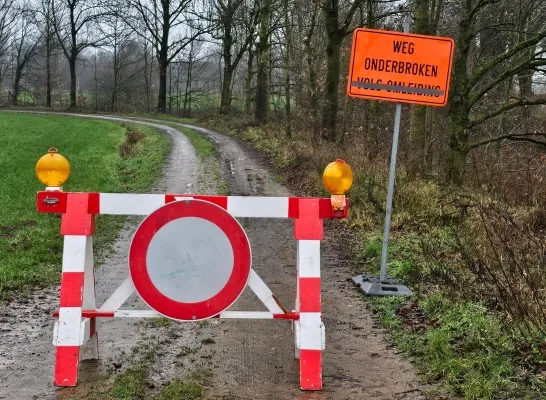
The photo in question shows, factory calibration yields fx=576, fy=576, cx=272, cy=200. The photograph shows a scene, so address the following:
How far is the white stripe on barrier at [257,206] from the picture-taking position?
4070 millimetres

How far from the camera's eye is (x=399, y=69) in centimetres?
613

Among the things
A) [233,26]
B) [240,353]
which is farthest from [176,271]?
[233,26]

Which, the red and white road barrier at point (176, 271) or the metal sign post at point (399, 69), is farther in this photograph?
the metal sign post at point (399, 69)

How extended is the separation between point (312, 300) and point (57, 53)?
60300mm

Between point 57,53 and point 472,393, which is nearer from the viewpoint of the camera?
point 472,393

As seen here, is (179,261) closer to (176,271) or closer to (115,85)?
(176,271)

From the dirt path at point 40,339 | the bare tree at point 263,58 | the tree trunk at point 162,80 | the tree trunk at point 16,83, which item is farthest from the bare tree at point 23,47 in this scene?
the dirt path at point 40,339

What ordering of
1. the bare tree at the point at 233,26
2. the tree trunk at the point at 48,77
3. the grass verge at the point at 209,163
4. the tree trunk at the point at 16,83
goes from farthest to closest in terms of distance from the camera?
the tree trunk at the point at 16,83, the tree trunk at the point at 48,77, the bare tree at the point at 233,26, the grass verge at the point at 209,163

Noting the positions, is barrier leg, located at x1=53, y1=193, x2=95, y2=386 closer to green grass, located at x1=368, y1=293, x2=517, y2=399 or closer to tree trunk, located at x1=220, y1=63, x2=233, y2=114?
green grass, located at x1=368, y1=293, x2=517, y2=399

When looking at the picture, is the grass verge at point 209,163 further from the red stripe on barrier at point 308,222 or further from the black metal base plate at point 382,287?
the red stripe on barrier at point 308,222

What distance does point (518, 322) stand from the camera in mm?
4504

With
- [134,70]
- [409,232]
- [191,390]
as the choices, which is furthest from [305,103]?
[134,70]

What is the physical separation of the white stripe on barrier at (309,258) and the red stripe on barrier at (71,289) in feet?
5.02

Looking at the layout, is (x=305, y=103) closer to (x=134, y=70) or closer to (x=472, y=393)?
(x=472, y=393)
